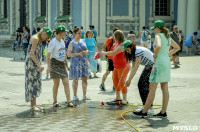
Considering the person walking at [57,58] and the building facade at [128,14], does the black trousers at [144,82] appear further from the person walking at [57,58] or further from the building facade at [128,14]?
the building facade at [128,14]

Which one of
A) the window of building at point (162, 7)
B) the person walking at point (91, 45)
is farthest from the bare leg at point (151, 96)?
the window of building at point (162, 7)

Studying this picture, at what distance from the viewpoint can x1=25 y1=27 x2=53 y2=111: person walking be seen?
25.1 feet

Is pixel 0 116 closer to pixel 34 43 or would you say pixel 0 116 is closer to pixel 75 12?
pixel 34 43

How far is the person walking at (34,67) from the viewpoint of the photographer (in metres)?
7.64

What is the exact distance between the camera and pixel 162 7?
28.1 m

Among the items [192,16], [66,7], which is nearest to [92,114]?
[192,16]

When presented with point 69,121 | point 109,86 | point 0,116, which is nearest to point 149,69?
point 69,121

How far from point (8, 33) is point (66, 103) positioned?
3234 cm

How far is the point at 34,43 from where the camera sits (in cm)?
757

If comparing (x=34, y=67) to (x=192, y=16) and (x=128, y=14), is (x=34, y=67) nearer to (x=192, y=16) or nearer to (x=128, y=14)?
(x=192, y=16)

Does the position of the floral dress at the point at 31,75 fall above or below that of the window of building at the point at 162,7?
below

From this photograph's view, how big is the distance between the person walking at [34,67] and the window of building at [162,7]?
2131 centimetres

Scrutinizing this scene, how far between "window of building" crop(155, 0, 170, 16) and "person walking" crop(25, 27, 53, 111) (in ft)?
69.9

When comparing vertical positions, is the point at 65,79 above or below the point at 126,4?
below
